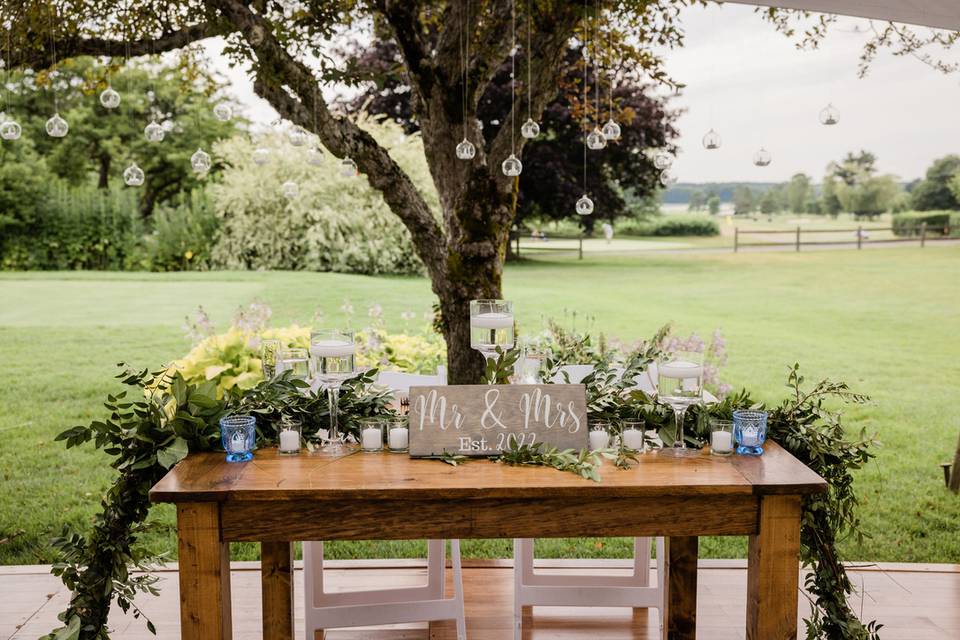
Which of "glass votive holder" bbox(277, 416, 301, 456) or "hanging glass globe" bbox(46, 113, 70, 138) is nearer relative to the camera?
"glass votive holder" bbox(277, 416, 301, 456)

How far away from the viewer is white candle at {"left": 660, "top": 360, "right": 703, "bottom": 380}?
2.04m

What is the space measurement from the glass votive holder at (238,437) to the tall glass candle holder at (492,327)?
62 centimetres

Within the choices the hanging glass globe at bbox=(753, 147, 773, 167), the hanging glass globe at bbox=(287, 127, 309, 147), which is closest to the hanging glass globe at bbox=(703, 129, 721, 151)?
the hanging glass globe at bbox=(753, 147, 773, 167)

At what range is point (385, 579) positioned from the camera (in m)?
3.40

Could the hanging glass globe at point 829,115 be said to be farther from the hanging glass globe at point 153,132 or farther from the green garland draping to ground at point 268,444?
the hanging glass globe at point 153,132

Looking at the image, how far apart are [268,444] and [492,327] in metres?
0.66

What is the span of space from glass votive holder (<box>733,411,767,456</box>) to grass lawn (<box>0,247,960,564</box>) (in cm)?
204

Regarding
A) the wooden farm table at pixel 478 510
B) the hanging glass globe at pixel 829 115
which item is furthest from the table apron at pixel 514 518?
the hanging glass globe at pixel 829 115

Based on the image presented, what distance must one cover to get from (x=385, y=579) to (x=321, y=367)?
1.57 metres

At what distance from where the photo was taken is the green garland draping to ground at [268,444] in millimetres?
2020

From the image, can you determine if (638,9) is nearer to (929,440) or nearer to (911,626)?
(911,626)

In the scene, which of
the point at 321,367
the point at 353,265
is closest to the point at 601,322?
the point at 353,265

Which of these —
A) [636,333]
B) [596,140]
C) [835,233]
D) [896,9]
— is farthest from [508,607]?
[835,233]

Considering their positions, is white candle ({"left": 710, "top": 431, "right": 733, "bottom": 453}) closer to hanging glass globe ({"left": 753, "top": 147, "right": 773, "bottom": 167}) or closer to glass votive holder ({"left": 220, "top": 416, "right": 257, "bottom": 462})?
glass votive holder ({"left": 220, "top": 416, "right": 257, "bottom": 462})
